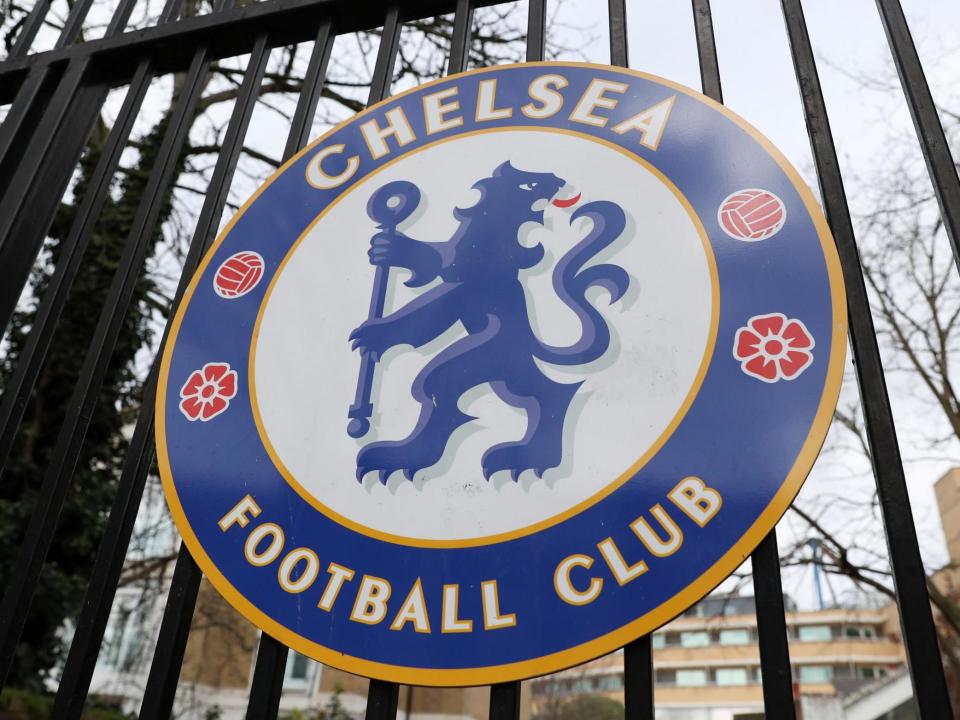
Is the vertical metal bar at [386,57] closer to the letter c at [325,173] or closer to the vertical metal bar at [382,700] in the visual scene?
the letter c at [325,173]

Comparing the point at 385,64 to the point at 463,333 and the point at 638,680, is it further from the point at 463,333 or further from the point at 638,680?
the point at 638,680

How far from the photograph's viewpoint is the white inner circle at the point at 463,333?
1.38 m

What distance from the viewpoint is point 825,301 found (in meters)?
1.36

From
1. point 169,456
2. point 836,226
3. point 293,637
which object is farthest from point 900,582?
point 169,456

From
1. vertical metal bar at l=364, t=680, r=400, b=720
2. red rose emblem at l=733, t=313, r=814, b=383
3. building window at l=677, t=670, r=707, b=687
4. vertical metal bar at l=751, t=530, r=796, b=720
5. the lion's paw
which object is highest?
building window at l=677, t=670, r=707, b=687

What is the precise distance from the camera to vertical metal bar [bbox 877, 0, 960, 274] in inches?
53.2

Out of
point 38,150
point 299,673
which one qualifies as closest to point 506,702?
point 38,150

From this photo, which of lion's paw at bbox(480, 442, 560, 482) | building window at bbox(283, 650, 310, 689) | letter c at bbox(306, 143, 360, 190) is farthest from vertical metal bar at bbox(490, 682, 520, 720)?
building window at bbox(283, 650, 310, 689)

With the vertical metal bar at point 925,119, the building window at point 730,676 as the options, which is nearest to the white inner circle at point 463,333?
→ the vertical metal bar at point 925,119

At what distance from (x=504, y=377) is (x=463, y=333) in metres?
0.14

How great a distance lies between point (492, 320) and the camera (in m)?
1.57

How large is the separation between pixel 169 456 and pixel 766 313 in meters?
1.23

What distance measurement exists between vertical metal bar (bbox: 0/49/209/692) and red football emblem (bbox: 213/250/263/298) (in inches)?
9.6

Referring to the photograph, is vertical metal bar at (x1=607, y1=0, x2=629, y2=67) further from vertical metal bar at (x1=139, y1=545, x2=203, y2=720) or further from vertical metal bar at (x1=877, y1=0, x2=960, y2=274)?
vertical metal bar at (x1=139, y1=545, x2=203, y2=720)
